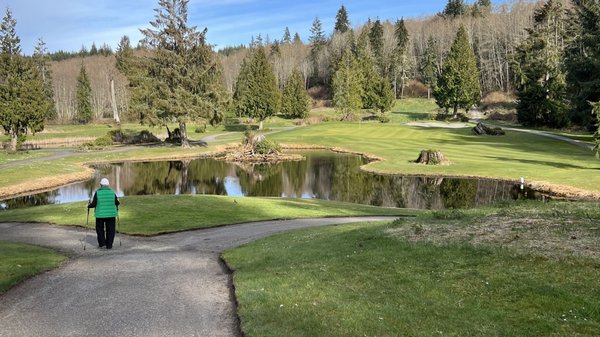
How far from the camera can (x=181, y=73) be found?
6500 cm

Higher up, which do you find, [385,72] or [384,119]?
[385,72]

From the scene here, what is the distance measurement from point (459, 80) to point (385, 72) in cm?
5312

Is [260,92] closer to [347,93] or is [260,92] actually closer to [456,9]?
[347,93]

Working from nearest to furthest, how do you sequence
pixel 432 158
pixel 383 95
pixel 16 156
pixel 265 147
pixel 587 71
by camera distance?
pixel 432 158
pixel 16 156
pixel 587 71
pixel 265 147
pixel 383 95

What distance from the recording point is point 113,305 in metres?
9.88

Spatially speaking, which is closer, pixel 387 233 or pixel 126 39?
pixel 387 233

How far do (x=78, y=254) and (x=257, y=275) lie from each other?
24.4 ft

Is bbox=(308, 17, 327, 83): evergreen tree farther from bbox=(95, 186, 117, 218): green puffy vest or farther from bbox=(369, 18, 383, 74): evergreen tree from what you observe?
bbox=(95, 186, 117, 218): green puffy vest

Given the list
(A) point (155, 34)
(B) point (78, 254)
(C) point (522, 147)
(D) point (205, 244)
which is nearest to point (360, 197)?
(D) point (205, 244)

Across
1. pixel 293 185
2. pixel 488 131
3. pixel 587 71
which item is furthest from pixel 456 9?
pixel 293 185

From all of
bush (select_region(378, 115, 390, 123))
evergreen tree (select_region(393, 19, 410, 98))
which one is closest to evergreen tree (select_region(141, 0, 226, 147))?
bush (select_region(378, 115, 390, 123))

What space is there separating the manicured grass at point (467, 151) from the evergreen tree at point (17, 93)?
1384 inches

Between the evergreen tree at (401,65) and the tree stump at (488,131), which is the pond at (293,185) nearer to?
the tree stump at (488,131)

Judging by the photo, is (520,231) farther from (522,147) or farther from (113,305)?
(522,147)
